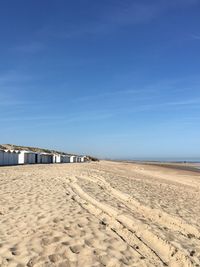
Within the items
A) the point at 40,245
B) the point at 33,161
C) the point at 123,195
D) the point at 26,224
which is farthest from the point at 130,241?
the point at 33,161

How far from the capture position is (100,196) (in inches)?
573

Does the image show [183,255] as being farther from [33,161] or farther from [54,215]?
[33,161]

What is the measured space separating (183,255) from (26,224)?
12.9 feet

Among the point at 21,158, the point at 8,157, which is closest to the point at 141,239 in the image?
the point at 8,157

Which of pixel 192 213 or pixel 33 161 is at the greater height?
pixel 33 161

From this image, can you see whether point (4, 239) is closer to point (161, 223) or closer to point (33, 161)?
point (161, 223)

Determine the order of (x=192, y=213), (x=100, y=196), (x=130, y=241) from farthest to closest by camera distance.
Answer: (x=100, y=196), (x=192, y=213), (x=130, y=241)

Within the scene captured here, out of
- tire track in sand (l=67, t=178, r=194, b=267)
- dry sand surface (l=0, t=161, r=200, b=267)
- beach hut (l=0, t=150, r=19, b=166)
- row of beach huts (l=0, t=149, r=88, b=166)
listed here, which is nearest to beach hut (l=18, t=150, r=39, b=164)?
row of beach huts (l=0, t=149, r=88, b=166)

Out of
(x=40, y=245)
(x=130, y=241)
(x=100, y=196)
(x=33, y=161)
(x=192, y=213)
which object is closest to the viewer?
(x=40, y=245)

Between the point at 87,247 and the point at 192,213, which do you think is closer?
the point at 87,247

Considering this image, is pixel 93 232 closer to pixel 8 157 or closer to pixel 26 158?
pixel 8 157

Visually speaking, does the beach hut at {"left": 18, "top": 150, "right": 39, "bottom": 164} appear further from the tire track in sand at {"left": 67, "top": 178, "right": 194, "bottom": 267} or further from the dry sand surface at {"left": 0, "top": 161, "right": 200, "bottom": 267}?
the tire track in sand at {"left": 67, "top": 178, "right": 194, "bottom": 267}

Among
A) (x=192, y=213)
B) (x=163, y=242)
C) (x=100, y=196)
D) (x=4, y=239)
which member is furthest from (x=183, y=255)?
(x=100, y=196)

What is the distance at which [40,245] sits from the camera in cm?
775
